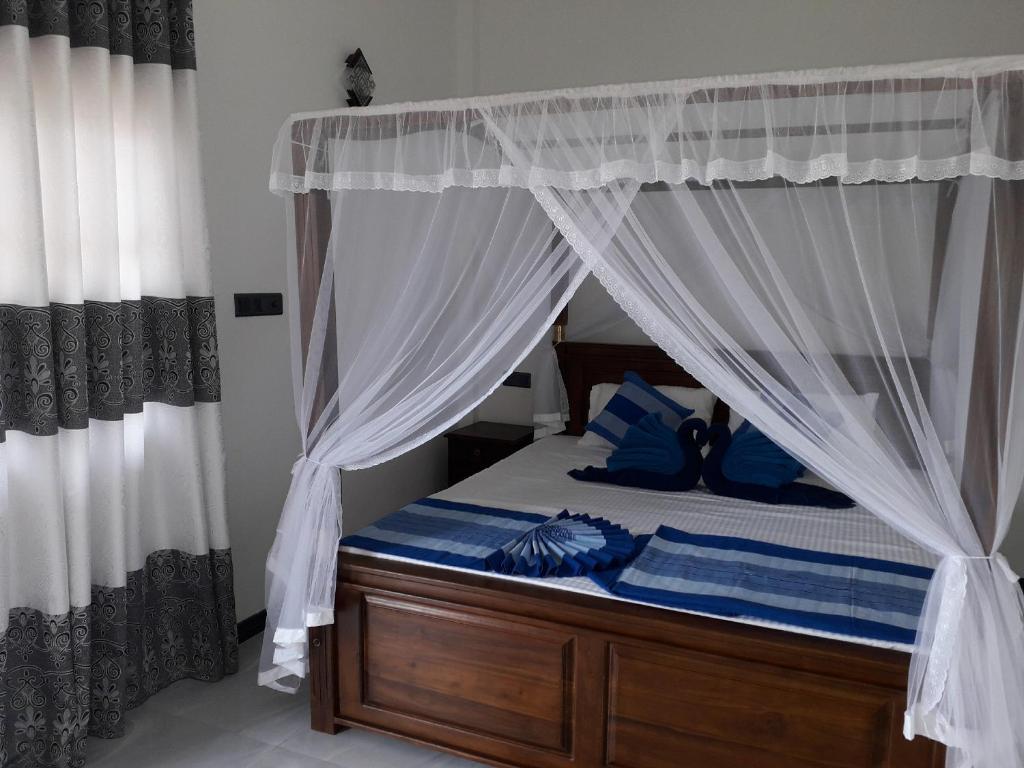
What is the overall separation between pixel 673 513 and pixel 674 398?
92 centimetres

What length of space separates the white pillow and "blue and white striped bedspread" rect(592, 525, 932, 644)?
113 cm

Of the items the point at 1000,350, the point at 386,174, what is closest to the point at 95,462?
the point at 386,174

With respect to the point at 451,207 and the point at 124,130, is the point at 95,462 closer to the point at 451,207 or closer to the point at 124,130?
the point at 124,130

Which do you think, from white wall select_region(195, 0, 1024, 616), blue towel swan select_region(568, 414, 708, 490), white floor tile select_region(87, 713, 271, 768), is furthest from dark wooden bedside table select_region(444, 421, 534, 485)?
white floor tile select_region(87, 713, 271, 768)

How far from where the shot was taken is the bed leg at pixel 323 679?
2.40 m

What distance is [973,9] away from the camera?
3.33m

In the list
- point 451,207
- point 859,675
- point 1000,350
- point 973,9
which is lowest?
point 859,675

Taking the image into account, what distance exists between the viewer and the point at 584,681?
2.10 metres

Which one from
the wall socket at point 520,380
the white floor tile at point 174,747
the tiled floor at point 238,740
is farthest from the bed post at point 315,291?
the wall socket at point 520,380

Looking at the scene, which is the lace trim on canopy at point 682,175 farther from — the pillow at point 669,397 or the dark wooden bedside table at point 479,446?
the dark wooden bedside table at point 479,446

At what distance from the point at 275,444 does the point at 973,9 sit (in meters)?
3.45

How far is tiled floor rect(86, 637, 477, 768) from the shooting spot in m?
2.34

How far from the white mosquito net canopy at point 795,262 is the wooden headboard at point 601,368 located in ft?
5.82

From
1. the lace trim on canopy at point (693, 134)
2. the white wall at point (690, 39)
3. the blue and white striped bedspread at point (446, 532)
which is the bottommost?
the blue and white striped bedspread at point (446, 532)
